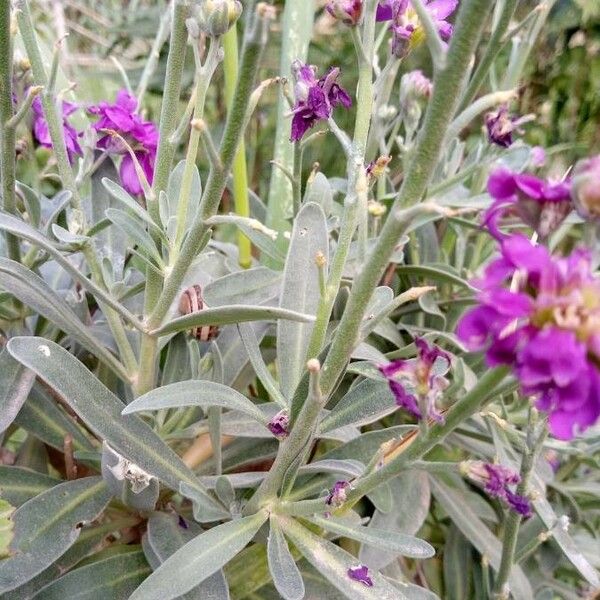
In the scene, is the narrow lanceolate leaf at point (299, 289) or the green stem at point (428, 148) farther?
the narrow lanceolate leaf at point (299, 289)

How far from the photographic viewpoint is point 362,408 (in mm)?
505

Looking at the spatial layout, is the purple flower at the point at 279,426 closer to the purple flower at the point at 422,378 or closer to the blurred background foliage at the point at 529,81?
the purple flower at the point at 422,378

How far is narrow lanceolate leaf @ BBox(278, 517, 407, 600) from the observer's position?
45cm

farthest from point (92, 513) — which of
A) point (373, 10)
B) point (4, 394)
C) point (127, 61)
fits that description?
point (127, 61)

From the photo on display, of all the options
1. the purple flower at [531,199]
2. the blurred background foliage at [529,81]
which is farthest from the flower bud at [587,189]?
the blurred background foliage at [529,81]

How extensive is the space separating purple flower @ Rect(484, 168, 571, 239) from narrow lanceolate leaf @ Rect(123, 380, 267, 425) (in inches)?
8.3

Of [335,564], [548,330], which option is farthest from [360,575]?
[548,330]

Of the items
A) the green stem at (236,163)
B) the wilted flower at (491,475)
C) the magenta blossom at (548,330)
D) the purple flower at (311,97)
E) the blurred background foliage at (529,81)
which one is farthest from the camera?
the blurred background foliage at (529,81)

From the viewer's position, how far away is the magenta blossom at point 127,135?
1.97ft

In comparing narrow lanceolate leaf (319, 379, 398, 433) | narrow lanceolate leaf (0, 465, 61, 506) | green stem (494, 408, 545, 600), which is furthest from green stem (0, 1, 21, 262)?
green stem (494, 408, 545, 600)

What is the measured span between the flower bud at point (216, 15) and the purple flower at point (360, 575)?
1.14 feet

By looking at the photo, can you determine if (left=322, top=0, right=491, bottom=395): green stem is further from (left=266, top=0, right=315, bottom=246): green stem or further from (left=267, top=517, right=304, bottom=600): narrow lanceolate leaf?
(left=266, top=0, right=315, bottom=246): green stem

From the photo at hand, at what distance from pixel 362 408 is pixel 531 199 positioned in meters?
0.22

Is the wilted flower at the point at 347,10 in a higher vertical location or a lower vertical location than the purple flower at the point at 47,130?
higher
